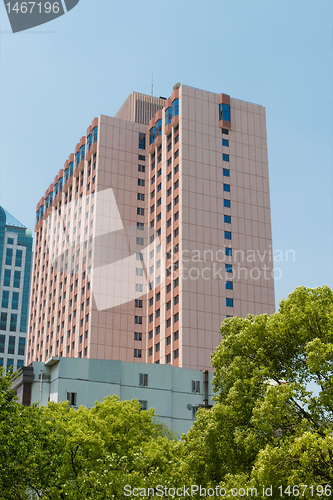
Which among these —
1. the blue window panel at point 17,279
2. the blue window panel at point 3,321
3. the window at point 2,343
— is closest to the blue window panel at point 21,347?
the window at point 2,343

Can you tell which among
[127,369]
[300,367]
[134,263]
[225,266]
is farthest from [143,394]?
[300,367]

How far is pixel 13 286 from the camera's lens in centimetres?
18675

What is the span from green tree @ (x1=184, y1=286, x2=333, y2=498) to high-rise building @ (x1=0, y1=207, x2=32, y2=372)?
509 feet

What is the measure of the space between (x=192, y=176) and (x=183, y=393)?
33.3 meters

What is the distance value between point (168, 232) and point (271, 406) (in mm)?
62870

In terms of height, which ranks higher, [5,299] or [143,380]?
[5,299]

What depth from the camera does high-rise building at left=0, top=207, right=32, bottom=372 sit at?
17962cm

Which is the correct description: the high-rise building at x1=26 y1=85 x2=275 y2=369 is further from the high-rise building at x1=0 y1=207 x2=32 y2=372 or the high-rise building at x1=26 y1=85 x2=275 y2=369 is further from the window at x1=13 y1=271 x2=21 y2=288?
the window at x1=13 y1=271 x2=21 y2=288

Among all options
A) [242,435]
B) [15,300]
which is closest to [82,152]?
[242,435]

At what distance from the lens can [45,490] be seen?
103 ft

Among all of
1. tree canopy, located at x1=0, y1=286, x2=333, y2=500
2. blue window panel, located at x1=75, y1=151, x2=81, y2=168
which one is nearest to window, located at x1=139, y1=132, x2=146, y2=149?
blue window panel, located at x1=75, y1=151, x2=81, y2=168

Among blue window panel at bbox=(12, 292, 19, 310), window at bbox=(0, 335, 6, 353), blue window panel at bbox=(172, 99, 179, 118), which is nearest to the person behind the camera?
blue window panel at bbox=(172, 99, 179, 118)
